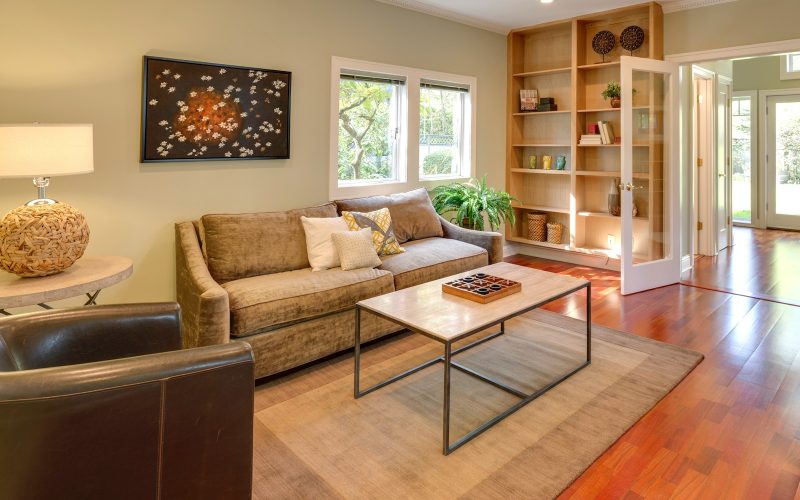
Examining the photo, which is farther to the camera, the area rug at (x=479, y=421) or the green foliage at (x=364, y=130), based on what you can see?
the green foliage at (x=364, y=130)

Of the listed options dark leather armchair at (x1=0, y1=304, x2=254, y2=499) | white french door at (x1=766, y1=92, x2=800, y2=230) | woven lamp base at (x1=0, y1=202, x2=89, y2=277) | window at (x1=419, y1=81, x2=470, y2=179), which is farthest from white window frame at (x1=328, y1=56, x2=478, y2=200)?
white french door at (x1=766, y1=92, x2=800, y2=230)

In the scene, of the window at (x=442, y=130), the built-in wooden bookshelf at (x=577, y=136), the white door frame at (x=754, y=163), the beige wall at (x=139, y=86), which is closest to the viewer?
the beige wall at (x=139, y=86)

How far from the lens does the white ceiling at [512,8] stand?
14.9 feet

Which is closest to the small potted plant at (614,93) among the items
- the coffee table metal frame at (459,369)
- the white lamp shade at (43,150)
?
the coffee table metal frame at (459,369)

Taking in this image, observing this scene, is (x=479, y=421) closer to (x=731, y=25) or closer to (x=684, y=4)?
(x=731, y=25)

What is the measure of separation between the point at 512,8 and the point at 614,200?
2188mm

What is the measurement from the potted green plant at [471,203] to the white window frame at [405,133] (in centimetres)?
23

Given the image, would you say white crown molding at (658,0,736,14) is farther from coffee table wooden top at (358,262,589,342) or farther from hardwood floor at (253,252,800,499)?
coffee table wooden top at (358,262,589,342)

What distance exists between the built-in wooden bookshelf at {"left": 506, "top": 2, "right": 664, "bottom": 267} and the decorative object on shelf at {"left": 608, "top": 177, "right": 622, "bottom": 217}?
0.05 meters

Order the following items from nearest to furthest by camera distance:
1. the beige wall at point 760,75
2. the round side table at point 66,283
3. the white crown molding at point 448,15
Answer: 1. the round side table at point 66,283
2. the white crown molding at point 448,15
3. the beige wall at point 760,75

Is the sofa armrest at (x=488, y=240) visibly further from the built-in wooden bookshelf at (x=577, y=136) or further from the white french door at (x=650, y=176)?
the built-in wooden bookshelf at (x=577, y=136)

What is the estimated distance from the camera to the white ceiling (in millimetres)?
4555

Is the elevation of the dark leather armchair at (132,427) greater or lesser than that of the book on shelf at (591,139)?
lesser

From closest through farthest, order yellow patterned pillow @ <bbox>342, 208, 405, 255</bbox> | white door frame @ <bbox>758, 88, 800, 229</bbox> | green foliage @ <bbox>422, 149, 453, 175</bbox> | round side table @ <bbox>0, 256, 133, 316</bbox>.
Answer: round side table @ <bbox>0, 256, 133, 316</bbox> < yellow patterned pillow @ <bbox>342, 208, 405, 255</bbox> < green foliage @ <bbox>422, 149, 453, 175</bbox> < white door frame @ <bbox>758, 88, 800, 229</bbox>
